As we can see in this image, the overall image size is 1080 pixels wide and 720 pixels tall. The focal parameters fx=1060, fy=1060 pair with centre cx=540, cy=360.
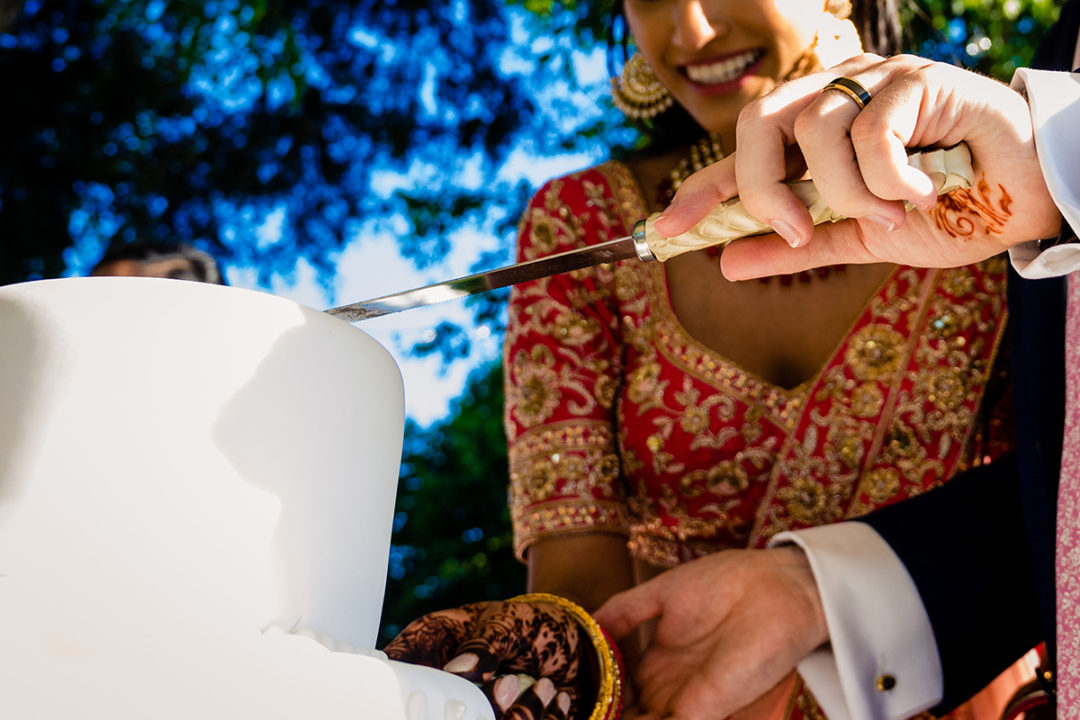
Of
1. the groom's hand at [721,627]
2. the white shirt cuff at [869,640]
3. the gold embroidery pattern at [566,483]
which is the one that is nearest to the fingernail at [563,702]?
the groom's hand at [721,627]

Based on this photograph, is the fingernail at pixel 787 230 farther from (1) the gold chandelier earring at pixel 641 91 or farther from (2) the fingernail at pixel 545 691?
(1) the gold chandelier earring at pixel 641 91

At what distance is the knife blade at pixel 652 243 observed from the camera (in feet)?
2.15

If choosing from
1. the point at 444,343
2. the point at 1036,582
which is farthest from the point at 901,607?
the point at 444,343

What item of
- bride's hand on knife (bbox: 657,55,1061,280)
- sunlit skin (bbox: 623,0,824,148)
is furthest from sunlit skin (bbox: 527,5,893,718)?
bride's hand on knife (bbox: 657,55,1061,280)

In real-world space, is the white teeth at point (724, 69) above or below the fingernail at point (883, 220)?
above

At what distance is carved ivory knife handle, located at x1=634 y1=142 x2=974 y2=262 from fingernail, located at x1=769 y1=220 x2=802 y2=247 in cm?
1

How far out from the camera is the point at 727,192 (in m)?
0.68

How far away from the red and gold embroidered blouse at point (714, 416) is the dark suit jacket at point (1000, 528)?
15cm

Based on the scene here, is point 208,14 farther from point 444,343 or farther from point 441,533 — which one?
point 441,533

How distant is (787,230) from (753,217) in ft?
0.08

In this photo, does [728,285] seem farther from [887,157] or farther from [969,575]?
[887,157]

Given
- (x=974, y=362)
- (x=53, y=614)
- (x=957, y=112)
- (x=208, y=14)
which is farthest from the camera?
→ (x=208, y=14)

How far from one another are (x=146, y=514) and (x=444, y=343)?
282 centimetres

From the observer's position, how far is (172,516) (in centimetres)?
53
